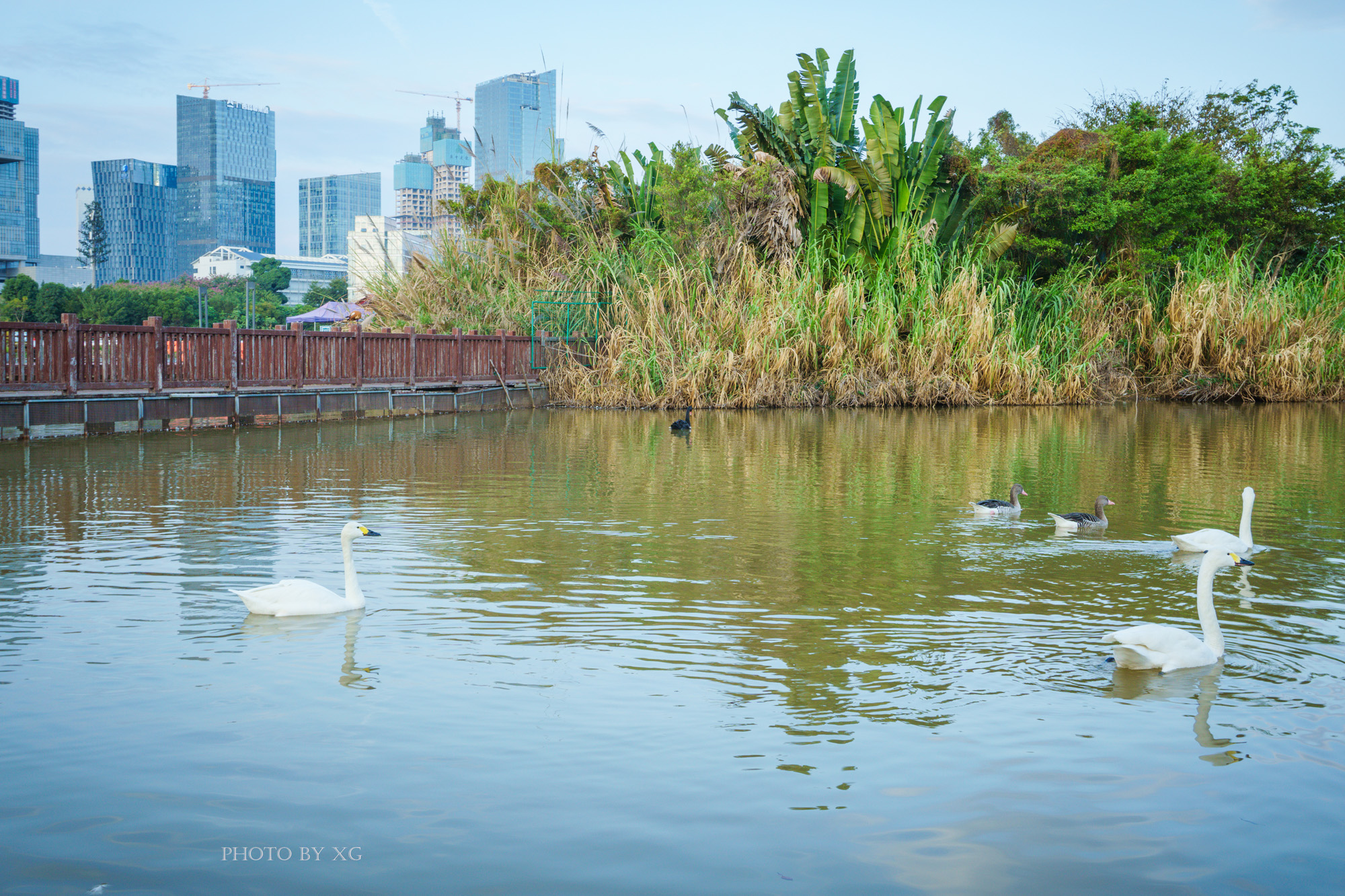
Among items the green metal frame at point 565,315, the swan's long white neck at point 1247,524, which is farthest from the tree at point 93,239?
the swan's long white neck at point 1247,524

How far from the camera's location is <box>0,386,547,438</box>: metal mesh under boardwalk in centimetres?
1675

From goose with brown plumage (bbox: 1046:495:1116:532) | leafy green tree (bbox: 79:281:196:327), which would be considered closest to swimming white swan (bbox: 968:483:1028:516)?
goose with brown plumage (bbox: 1046:495:1116:532)

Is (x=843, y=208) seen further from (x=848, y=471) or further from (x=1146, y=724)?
(x=1146, y=724)

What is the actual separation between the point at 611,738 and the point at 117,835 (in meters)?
1.86

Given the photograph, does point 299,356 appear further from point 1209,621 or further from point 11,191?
point 11,191

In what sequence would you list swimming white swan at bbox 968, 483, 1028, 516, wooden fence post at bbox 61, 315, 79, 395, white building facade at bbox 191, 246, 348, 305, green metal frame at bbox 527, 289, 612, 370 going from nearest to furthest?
swimming white swan at bbox 968, 483, 1028, 516, wooden fence post at bbox 61, 315, 79, 395, green metal frame at bbox 527, 289, 612, 370, white building facade at bbox 191, 246, 348, 305

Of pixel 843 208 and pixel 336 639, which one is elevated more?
pixel 843 208

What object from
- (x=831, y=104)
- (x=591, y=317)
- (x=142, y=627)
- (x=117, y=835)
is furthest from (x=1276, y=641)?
(x=831, y=104)

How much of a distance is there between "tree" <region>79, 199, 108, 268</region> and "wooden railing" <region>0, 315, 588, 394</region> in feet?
330

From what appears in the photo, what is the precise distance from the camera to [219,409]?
1967 centimetres

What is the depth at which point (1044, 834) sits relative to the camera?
379 cm

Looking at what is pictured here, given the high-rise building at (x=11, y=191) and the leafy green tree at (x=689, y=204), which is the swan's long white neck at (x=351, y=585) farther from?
the high-rise building at (x=11, y=191)

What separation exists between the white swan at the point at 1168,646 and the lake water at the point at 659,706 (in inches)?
3.9

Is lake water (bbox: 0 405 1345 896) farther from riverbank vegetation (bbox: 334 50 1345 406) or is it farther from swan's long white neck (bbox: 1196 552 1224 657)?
riverbank vegetation (bbox: 334 50 1345 406)
